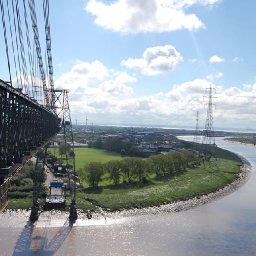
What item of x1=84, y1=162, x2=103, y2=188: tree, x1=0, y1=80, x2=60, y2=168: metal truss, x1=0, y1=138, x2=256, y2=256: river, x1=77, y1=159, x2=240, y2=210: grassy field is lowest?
x1=0, y1=138, x2=256, y2=256: river

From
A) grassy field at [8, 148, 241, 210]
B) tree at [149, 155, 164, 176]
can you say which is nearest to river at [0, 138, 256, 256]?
grassy field at [8, 148, 241, 210]

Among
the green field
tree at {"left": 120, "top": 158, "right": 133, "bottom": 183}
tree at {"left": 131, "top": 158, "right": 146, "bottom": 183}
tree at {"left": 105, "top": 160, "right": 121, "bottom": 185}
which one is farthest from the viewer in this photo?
the green field

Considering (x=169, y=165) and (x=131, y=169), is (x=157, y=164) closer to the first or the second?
(x=169, y=165)

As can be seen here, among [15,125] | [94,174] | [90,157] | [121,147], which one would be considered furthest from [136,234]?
[121,147]

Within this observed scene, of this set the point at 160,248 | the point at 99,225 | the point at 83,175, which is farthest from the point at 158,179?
the point at 160,248

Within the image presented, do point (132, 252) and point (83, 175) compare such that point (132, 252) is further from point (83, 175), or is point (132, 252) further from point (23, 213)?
point (83, 175)

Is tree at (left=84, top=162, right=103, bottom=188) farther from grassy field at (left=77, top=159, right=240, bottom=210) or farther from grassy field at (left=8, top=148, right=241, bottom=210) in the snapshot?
grassy field at (left=77, top=159, right=240, bottom=210)
